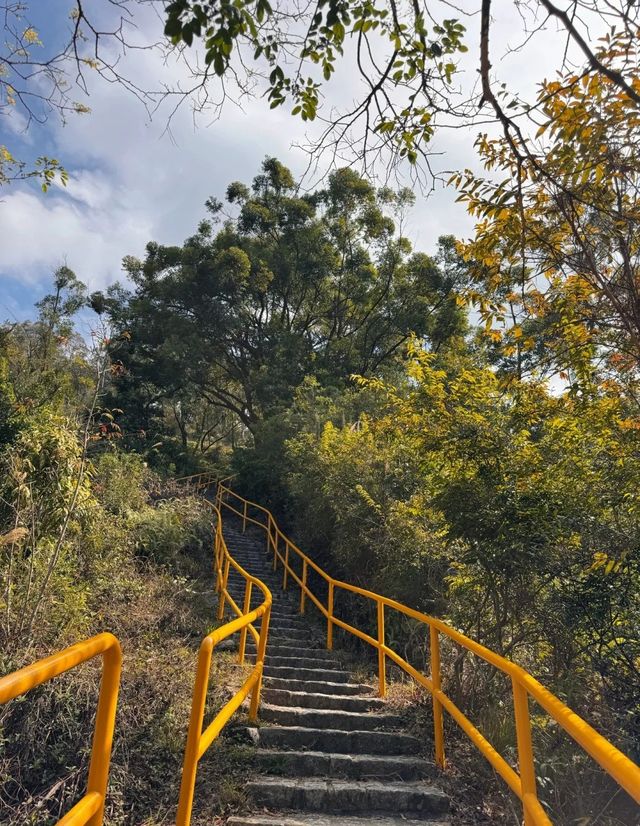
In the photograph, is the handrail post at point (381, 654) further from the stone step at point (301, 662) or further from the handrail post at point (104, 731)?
the handrail post at point (104, 731)

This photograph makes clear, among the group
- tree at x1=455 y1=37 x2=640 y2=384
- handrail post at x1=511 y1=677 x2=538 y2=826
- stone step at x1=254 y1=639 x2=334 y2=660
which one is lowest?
stone step at x1=254 y1=639 x2=334 y2=660

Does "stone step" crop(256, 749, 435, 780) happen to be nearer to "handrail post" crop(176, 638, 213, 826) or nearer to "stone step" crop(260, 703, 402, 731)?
"stone step" crop(260, 703, 402, 731)

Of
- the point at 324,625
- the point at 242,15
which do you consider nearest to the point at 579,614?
the point at 242,15

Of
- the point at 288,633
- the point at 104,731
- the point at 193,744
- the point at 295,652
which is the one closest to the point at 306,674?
the point at 295,652

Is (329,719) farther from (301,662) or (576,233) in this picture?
(576,233)

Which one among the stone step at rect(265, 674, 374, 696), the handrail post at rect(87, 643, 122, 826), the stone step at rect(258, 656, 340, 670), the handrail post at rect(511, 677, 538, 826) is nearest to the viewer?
the handrail post at rect(87, 643, 122, 826)

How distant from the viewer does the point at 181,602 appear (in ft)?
25.1

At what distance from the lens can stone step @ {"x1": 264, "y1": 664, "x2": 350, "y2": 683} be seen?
5.85 meters

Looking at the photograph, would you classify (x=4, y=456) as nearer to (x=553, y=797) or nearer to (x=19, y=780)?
(x=19, y=780)

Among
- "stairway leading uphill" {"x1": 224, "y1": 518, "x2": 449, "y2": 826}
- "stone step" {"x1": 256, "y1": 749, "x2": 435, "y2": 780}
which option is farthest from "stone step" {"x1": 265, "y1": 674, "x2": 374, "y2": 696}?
"stone step" {"x1": 256, "y1": 749, "x2": 435, "y2": 780}

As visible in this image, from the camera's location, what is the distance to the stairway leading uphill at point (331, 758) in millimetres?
3508

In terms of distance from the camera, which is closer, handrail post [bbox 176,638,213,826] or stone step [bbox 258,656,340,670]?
handrail post [bbox 176,638,213,826]

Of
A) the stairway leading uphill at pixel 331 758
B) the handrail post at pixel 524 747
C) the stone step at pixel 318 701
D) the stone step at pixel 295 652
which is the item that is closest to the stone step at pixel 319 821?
the stairway leading uphill at pixel 331 758

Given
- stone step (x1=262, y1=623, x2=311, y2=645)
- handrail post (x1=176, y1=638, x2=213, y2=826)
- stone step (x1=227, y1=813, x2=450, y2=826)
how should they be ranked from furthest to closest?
stone step (x1=262, y1=623, x2=311, y2=645) < stone step (x1=227, y1=813, x2=450, y2=826) < handrail post (x1=176, y1=638, x2=213, y2=826)
